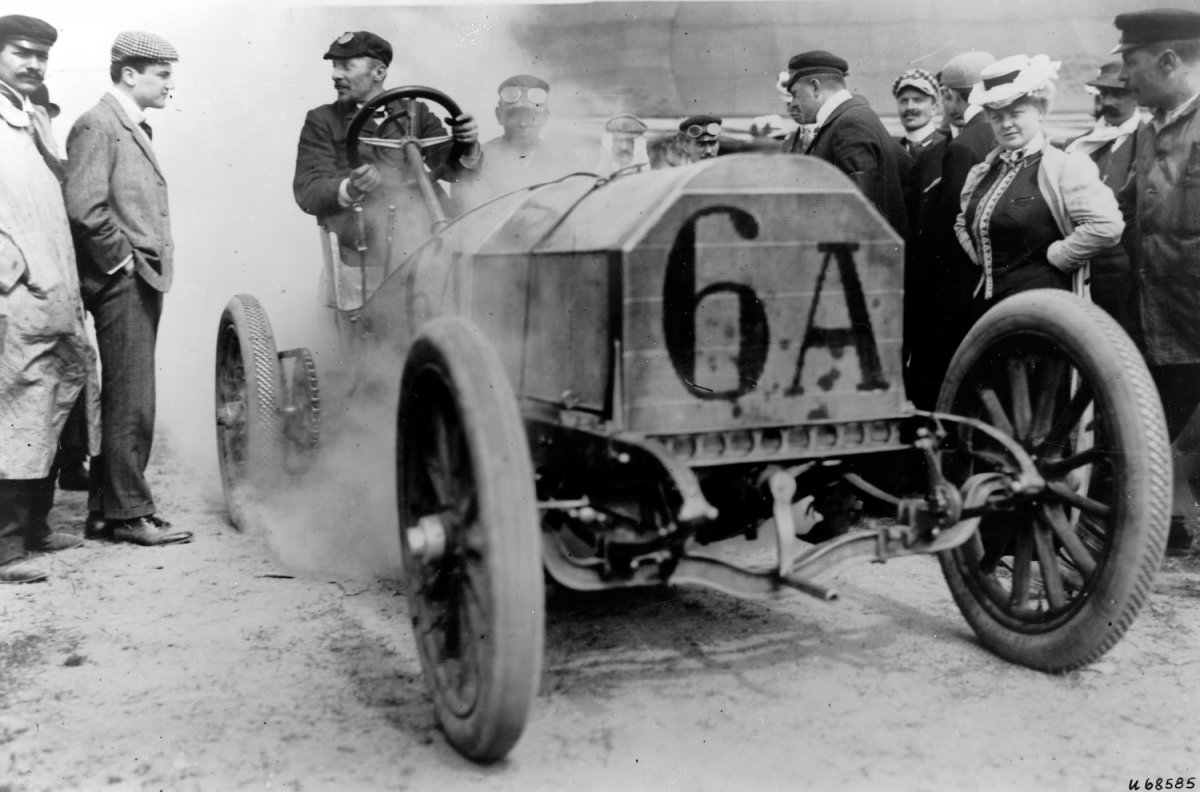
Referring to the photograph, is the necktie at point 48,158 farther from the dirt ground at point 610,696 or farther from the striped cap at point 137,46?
the dirt ground at point 610,696

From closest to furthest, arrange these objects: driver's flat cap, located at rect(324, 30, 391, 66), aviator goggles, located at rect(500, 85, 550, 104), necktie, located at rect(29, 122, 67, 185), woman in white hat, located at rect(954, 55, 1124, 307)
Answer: woman in white hat, located at rect(954, 55, 1124, 307), necktie, located at rect(29, 122, 67, 185), driver's flat cap, located at rect(324, 30, 391, 66), aviator goggles, located at rect(500, 85, 550, 104)

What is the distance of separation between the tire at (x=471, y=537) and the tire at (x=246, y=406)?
2.21 metres

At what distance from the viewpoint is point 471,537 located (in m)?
2.51

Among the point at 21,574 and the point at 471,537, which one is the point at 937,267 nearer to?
the point at 471,537

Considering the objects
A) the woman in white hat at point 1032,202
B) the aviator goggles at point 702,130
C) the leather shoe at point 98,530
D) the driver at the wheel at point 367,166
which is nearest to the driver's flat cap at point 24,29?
the driver at the wheel at point 367,166

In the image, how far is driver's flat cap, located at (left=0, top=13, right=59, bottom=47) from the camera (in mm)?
4180

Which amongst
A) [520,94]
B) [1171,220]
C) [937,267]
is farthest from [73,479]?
[1171,220]

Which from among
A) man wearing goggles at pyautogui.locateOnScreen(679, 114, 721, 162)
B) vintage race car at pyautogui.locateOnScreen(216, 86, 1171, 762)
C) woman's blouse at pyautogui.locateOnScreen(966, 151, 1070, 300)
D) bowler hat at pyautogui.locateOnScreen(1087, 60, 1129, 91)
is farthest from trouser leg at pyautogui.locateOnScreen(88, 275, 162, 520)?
bowler hat at pyautogui.locateOnScreen(1087, 60, 1129, 91)

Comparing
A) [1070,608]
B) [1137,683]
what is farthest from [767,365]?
[1137,683]

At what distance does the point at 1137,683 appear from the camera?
3.05 m

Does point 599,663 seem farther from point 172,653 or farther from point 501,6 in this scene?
point 501,6

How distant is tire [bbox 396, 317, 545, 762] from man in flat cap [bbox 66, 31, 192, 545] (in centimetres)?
247

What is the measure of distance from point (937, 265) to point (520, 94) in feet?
7.69

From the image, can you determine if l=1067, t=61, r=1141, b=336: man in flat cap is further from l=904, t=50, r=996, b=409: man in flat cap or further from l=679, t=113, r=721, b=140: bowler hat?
l=679, t=113, r=721, b=140: bowler hat
